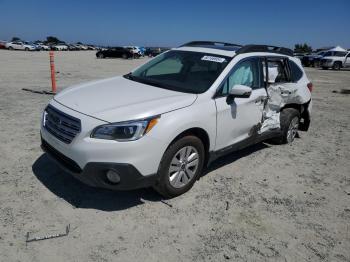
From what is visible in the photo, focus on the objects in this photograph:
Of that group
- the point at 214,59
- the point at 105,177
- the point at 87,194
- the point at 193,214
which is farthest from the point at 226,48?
the point at 87,194

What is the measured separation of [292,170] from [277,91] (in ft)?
4.22

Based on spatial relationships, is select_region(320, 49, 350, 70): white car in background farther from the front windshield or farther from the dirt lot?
the front windshield

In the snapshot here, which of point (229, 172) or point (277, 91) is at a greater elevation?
point (277, 91)

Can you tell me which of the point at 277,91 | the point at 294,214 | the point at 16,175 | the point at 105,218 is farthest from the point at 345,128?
the point at 16,175

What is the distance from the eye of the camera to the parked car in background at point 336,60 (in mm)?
30661

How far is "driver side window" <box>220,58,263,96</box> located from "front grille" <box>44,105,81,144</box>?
1.88 meters

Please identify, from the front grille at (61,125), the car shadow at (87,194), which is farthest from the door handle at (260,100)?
the front grille at (61,125)

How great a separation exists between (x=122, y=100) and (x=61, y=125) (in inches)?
28.5

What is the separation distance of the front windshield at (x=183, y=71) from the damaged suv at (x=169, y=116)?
0.01 m

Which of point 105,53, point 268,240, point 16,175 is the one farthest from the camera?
point 105,53

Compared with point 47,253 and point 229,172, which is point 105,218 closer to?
point 47,253

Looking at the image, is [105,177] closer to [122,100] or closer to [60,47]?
[122,100]

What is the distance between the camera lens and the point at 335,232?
368cm

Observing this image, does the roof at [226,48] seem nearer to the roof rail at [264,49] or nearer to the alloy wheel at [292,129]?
the roof rail at [264,49]
